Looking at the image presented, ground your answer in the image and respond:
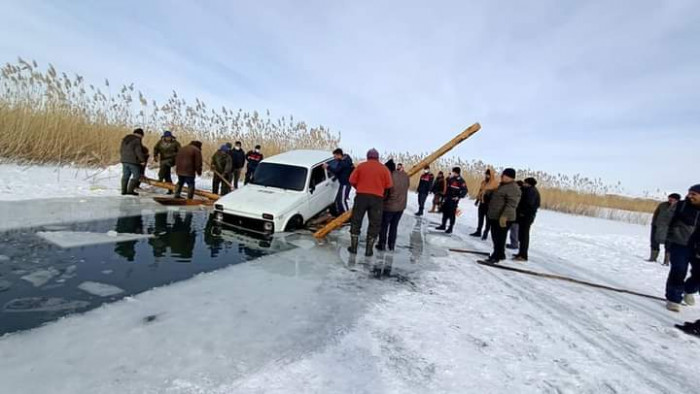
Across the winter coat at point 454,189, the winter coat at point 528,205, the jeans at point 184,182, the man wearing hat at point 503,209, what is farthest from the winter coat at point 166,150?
the winter coat at point 528,205

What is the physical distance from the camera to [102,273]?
434cm

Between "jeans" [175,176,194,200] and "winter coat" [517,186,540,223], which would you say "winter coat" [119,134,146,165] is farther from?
"winter coat" [517,186,540,223]

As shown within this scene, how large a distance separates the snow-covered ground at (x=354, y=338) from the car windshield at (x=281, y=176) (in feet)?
7.73

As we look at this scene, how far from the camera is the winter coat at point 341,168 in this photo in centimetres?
914

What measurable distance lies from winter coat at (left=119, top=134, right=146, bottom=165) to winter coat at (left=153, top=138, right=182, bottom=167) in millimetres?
1025

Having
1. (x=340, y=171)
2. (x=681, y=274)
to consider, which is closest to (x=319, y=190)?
(x=340, y=171)

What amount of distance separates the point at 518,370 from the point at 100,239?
6304 millimetres

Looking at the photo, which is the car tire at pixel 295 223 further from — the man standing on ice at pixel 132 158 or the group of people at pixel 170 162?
the man standing on ice at pixel 132 158

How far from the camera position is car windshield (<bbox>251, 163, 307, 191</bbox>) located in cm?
811

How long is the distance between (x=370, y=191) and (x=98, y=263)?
4320mm

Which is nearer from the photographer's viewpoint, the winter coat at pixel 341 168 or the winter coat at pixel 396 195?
the winter coat at pixel 396 195

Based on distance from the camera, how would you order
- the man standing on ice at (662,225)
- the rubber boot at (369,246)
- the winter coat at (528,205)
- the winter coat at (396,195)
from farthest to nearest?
the man standing on ice at (662,225) → the winter coat at (528,205) → the winter coat at (396,195) → the rubber boot at (369,246)

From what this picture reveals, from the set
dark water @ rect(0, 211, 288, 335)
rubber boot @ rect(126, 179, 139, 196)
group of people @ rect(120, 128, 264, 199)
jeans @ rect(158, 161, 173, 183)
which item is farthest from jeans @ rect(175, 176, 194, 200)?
dark water @ rect(0, 211, 288, 335)

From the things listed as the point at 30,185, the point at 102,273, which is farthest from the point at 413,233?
the point at 30,185
